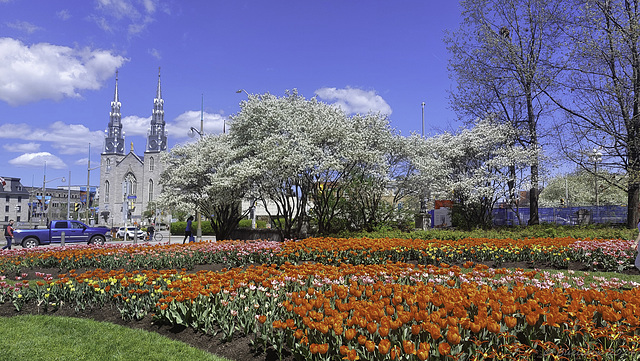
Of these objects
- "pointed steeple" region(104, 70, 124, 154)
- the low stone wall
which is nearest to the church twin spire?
"pointed steeple" region(104, 70, 124, 154)

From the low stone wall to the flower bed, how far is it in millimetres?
14843

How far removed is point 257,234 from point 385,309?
65.4 ft

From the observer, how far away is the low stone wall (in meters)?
22.7

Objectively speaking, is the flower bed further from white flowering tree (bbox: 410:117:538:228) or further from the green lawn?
white flowering tree (bbox: 410:117:538:228)

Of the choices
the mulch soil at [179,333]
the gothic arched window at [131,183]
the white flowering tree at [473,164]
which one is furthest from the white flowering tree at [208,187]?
the gothic arched window at [131,183]

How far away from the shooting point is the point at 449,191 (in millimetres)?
22656

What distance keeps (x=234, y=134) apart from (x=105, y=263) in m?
11.4

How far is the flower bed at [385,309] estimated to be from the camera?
145 inches

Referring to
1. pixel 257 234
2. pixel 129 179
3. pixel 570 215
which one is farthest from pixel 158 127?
pixel 570 215

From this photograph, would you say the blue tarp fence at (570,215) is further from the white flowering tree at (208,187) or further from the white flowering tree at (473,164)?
the white flowering tree at (208,187)

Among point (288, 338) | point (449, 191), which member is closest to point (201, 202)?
point (449, 191)

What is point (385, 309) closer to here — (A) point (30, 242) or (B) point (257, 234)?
(B) point (257, 234)

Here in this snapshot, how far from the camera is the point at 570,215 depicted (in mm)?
31344

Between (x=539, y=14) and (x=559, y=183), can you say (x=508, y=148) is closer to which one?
(x=539, y=14)
